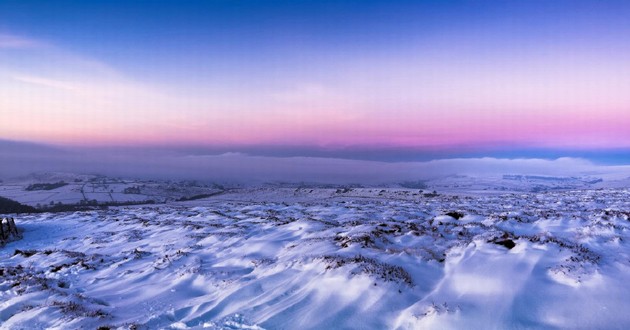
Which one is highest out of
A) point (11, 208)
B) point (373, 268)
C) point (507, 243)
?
point (507, 243)

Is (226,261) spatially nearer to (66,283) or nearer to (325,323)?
(66,283)

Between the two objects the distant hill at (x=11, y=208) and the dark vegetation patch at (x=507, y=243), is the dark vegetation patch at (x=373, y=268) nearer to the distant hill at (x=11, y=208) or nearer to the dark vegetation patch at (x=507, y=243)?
the dark vegetation patch at (x=507, y=243)

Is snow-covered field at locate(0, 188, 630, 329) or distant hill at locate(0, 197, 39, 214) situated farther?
distant hill at locate(0, 197, 39, 214)

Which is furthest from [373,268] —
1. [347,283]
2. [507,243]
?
[507,243]

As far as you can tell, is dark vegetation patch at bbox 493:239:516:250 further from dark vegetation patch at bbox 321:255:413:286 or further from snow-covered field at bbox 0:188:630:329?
dark vegetation patch at bbox 321:255:413:286

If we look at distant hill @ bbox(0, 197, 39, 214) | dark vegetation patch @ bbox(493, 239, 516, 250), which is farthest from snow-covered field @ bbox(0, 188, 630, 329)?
distant hill @ bbox(0, 197, 39, 214)

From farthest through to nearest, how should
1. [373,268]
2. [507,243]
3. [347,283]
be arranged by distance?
[507,243], [373,268], [347,283]

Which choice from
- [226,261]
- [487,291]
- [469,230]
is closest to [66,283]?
[226,261]

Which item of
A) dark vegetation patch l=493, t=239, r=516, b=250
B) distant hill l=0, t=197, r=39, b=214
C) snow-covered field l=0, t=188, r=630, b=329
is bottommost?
distant hill l=0, t=197, r=39, b=214

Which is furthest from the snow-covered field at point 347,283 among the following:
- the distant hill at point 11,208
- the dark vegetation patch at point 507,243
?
the distant hill at point 11,208

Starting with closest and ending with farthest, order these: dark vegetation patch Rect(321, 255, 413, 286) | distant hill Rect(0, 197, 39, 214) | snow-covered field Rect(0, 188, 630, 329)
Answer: snow-covered field Rect(0, 188, 630, 329), dark vegetation patch Rect(321, 255, 413, 286), distant hill Rect(0, 197, 39, 214)

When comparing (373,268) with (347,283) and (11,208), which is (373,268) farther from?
(11,208)

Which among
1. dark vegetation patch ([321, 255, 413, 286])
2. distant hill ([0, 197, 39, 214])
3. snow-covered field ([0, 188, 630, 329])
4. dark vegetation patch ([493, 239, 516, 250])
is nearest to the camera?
snow-covered field ([0, 188, 630, 329])

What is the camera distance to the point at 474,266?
29.9ft
